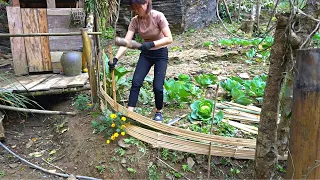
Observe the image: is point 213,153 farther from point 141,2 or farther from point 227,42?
point 227,42

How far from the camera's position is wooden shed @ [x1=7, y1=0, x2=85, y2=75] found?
4.88 metres

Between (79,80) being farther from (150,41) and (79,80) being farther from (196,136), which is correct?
(196,136)

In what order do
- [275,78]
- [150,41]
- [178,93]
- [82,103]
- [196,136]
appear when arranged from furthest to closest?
[82,103] → [178,93] → [150,41] → [196,136] → [275,78]

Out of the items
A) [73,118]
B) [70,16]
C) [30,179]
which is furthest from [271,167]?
[70,16]

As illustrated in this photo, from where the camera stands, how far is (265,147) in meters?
2.11

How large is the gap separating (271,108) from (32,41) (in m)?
4.31

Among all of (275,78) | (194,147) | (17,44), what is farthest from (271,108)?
(17,44)

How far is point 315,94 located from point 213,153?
1593 millimetres

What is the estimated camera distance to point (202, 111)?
139 inches

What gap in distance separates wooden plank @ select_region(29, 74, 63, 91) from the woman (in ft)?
4.88

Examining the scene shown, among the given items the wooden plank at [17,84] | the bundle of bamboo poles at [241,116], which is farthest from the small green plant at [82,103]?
the bundle of bamboo poles at [241,116]

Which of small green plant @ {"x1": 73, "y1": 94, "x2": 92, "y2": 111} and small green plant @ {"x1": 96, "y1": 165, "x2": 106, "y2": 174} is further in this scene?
small green plant @ {"x1": 73, "y1": 94, "x2": 92, "y2": 111}

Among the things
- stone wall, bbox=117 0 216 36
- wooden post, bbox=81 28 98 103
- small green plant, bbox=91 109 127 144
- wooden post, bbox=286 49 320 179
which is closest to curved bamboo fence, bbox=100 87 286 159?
small green plant, bbox=91 109 127 144

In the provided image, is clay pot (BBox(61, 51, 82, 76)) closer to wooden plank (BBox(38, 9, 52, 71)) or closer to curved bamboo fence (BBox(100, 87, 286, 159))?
wooden plank (BBox(38, 9, 52, 71))
